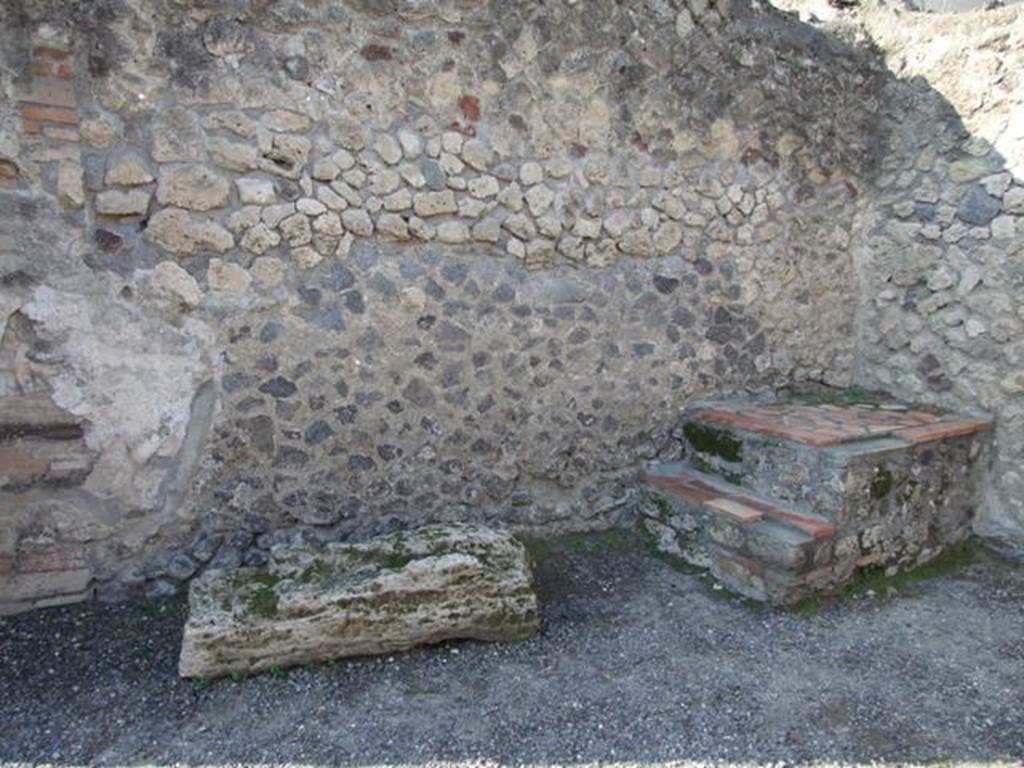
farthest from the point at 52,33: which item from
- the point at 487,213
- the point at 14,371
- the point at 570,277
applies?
the point at 570,277

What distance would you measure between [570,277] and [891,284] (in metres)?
1.93

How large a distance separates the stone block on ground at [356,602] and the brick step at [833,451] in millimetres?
1269

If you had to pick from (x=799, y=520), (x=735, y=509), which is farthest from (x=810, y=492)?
(x=735, y=509)

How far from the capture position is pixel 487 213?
330 cm

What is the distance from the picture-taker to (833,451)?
122 inches

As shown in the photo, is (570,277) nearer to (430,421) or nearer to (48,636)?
(430,421)

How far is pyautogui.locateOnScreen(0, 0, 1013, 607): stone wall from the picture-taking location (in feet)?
8.76

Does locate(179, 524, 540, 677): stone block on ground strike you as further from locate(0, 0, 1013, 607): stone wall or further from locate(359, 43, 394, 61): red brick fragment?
locate(359, 43, 394, 61): red brick fragment

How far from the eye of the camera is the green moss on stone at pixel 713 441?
350 centimetres

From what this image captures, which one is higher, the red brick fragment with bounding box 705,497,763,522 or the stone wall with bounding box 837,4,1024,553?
the stone wall with bounding box 837,4,1024,553

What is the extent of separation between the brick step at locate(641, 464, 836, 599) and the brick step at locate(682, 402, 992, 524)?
3.7 inches

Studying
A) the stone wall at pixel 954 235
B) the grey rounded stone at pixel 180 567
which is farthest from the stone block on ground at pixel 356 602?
the stone wall at pixel 954 235

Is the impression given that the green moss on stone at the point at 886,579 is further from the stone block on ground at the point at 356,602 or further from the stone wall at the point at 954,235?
the stone block on ground at the point at 356,602

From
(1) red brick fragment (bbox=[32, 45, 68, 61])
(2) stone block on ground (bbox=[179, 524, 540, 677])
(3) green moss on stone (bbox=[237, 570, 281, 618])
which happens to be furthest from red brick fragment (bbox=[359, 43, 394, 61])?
(3) green moss on stone (bbox=[237, 570, 281, 618])
